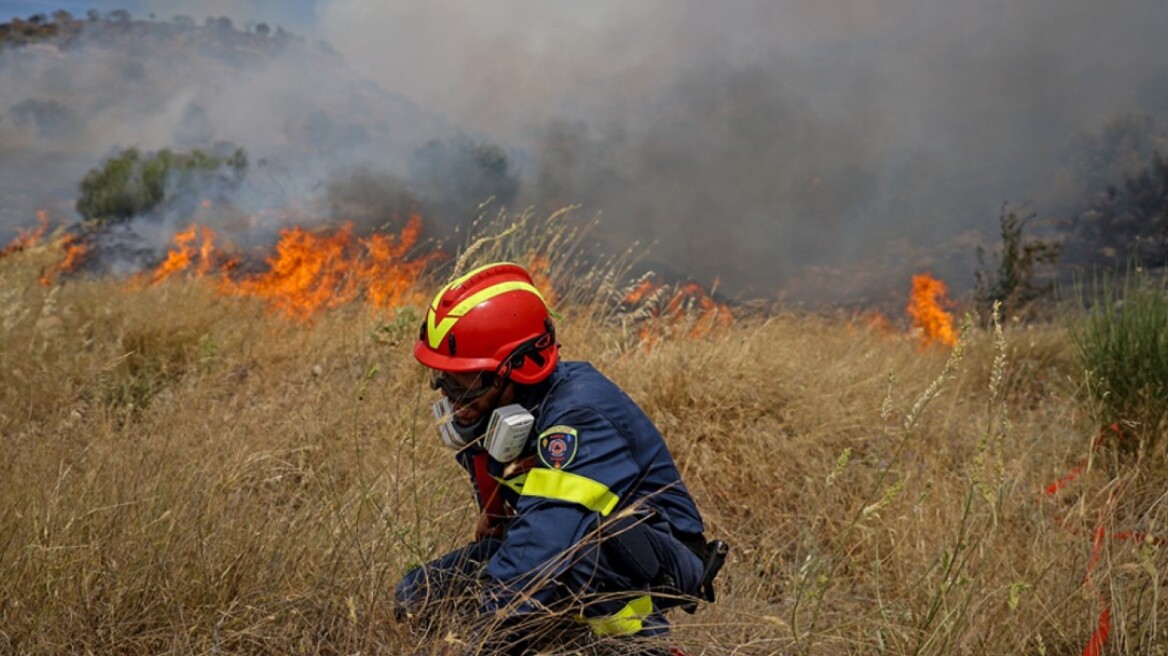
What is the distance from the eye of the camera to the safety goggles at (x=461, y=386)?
2.14 meters

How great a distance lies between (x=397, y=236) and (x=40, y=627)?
31.6 ft

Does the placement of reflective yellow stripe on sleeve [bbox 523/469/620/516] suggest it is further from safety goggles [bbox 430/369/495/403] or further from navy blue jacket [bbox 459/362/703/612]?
safety goggles [bbox 430/369/495/403]

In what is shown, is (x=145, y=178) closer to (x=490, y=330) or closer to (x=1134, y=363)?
(x=490, y=330)

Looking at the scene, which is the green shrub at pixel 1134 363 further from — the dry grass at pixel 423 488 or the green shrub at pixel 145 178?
the green shrub at pixel 145 178

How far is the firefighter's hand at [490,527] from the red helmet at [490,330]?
0.46 metres

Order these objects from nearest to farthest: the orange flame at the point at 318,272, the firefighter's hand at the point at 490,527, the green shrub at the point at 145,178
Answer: the firefighter's hand at the point at 490,527 < the orange flame at the point at 318,272 < the green shrub at the point at 145,178

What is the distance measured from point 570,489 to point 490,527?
574 mm

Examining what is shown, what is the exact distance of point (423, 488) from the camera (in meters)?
2.84

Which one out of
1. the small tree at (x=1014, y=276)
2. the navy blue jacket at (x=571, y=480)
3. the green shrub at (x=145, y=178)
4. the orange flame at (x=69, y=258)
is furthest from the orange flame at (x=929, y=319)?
the green shrub at (x=145, y=178)

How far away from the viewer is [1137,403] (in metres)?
3.86

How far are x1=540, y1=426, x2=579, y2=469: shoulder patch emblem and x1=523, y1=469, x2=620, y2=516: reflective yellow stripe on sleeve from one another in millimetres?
22

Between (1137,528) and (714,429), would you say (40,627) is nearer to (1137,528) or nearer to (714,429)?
(714,429)

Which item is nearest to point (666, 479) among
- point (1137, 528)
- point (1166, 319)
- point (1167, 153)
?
point (1137, 528)

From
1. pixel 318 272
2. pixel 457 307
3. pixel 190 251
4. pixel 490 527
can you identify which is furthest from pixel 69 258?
pixel 457 307
